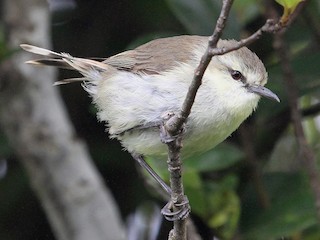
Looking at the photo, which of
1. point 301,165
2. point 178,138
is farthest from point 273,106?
point 178,138

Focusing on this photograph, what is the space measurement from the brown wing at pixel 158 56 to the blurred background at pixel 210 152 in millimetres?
473

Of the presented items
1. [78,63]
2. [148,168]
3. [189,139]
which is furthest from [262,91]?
[78,63]

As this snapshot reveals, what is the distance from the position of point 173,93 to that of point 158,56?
415 millimetres

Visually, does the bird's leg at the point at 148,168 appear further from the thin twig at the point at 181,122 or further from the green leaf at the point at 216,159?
the thin twig at the point at 181,122

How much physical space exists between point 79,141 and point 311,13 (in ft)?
4.48

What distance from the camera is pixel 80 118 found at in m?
5.21

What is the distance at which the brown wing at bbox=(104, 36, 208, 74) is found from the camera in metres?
3.88

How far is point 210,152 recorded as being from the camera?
14.7ft

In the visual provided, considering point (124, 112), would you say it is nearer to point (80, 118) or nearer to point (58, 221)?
point (58, 221)

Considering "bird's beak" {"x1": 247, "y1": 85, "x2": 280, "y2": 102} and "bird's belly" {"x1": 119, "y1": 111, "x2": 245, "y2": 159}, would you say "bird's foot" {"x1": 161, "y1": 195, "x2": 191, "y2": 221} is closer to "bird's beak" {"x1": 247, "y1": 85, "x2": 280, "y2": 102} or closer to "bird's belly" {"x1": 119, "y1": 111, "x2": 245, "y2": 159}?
"bird's belly" {"x1": 119, "y1": 111, "x2": 245, "y2": 159}

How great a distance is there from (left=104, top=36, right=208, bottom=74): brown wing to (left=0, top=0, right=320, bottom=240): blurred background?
473 mm

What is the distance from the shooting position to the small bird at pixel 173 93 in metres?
3.63

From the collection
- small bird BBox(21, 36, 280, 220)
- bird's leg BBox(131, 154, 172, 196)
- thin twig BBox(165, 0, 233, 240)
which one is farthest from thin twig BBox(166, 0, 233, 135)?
bird's leg BBox(131, 154, 172, 196)

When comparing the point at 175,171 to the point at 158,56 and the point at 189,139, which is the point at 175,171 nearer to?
the point at 189,139
